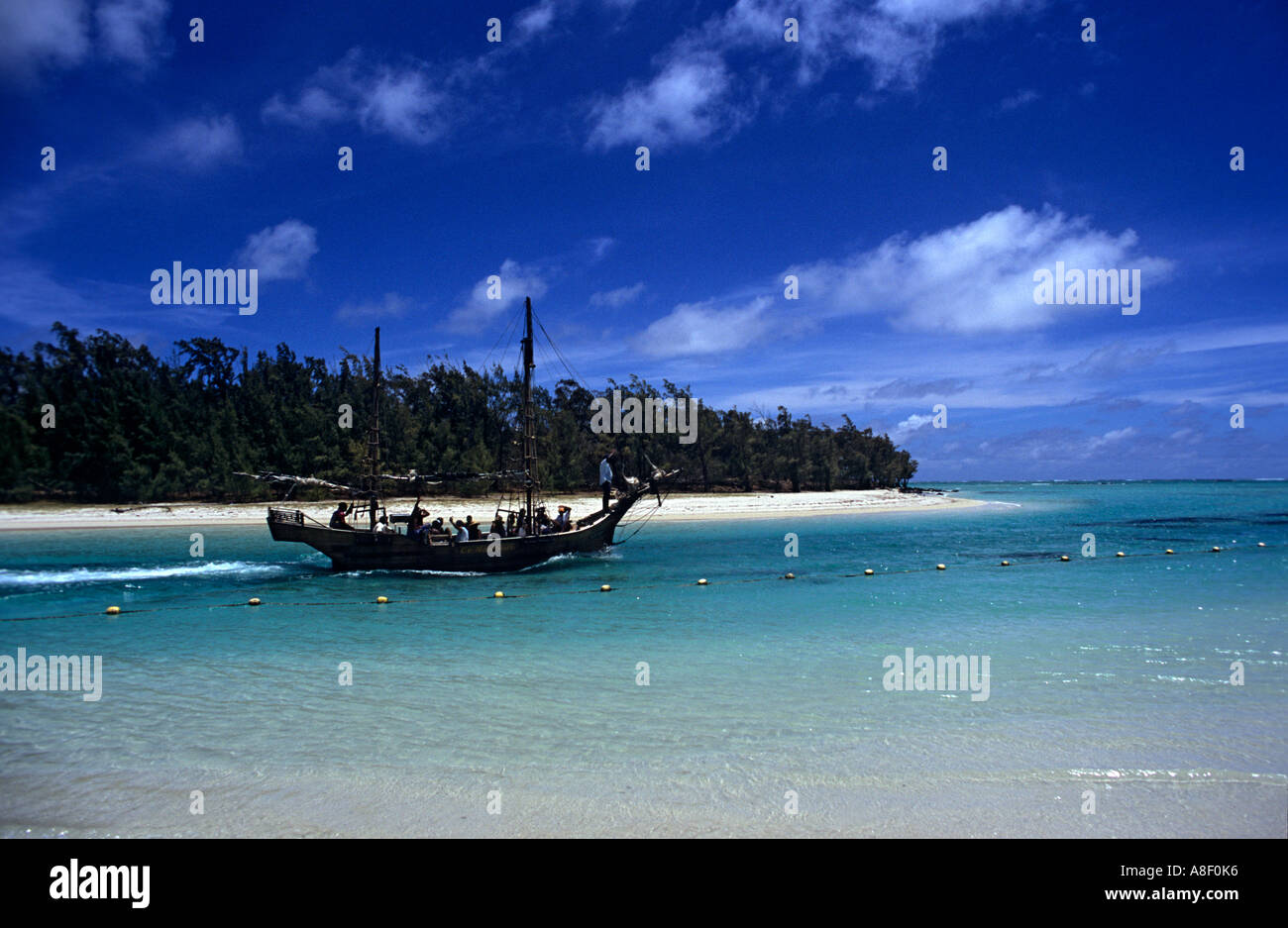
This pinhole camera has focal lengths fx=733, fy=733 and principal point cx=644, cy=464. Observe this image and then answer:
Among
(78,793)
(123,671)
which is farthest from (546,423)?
(78,793)

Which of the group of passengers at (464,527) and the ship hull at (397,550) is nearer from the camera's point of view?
the ship hull at (397,550)

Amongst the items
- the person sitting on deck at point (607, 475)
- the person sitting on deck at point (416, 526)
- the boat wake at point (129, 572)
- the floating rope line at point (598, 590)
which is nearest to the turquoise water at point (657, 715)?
the floating rope line at point (598, 590)

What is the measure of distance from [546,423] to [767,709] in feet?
197

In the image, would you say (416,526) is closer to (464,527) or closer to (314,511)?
(464,527)

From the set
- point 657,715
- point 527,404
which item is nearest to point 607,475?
point 527,404

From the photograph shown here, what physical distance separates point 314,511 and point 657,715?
46.9 meters

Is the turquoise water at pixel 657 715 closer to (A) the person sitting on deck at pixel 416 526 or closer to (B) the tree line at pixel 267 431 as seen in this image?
(A) the person sitting on deck at pixel 416 526

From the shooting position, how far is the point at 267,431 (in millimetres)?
58938

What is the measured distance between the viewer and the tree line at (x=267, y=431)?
52.4 metres

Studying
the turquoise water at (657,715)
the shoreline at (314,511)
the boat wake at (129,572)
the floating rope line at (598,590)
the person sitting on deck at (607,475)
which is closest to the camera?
the turquoise water at (657,715)

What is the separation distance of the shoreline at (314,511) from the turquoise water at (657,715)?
26965 millimetres

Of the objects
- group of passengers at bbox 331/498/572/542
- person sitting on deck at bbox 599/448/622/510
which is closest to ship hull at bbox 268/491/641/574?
group of passengers at bbox 331/498/572/542

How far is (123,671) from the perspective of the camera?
36.1 feet
